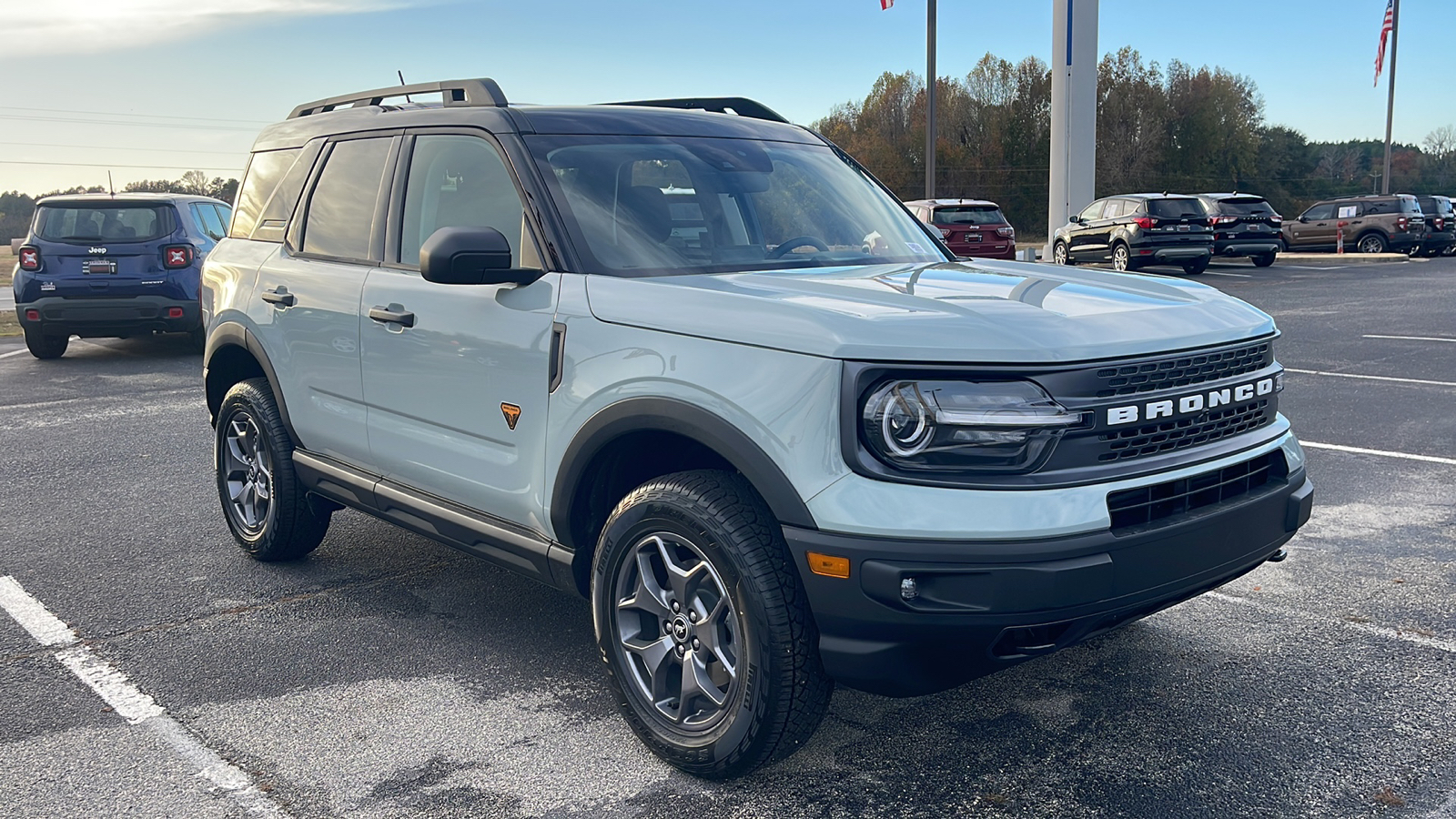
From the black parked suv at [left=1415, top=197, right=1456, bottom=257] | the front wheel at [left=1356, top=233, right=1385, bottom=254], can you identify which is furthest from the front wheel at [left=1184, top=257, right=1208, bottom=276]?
the black parked suv at [left=1415, top=197, right=1456, bottom=257]

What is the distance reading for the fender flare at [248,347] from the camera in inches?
196

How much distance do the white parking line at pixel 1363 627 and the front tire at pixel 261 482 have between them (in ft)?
12.2

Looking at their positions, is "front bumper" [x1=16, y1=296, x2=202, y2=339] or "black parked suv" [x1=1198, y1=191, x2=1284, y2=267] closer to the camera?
"front bumper" [x1=16, y1=296, x2=202, y2=339]

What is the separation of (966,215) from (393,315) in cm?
2146

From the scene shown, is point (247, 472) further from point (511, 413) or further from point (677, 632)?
point (677, 632)

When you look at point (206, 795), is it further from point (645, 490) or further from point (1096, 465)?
point (1096, 465)

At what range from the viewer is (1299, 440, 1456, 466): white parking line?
701cm

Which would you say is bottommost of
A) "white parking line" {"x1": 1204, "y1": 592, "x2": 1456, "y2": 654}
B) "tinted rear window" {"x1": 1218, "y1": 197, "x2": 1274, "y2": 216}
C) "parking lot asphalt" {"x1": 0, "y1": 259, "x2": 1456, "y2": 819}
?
"white parking line" {"x1": 1204, "y1": 592, "x2": 1456, "y2": 654}

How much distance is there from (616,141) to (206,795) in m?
2.33

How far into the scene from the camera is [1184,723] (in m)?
3.55

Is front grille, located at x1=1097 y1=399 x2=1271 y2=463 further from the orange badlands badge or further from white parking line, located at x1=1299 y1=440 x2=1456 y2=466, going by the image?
white parking line, located at x1=1299 y1=440 x2=1456 y2=466

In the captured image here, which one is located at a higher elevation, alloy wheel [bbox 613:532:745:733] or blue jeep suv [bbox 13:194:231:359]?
blue jeep suv [bbox 13:194:231:359]

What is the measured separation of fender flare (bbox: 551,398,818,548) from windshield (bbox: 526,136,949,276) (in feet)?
1.74

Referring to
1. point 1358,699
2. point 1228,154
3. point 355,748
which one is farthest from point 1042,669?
point 1228,154
